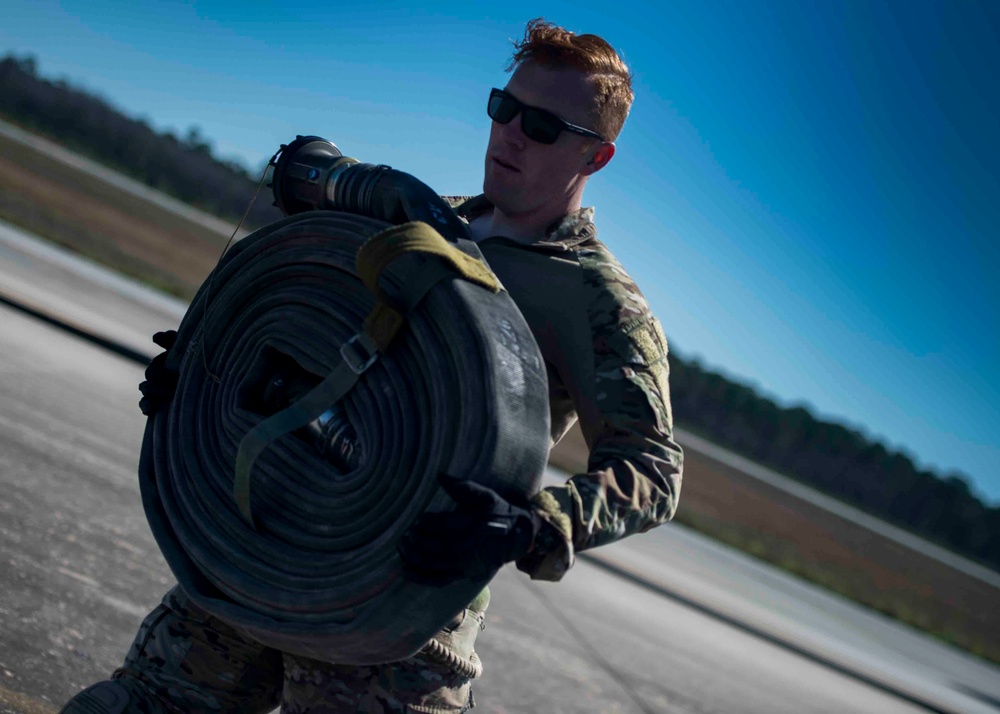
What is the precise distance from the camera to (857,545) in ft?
105

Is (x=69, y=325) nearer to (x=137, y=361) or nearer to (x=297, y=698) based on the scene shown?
(x=137, y=361)

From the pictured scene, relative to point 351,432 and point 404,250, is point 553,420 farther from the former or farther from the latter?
point 404,250

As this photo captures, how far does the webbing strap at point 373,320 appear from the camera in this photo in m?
1.92

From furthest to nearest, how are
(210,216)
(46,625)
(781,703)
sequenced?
(210,216) → (781,703) → (46,625)

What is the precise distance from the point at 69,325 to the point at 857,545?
88.5 ft

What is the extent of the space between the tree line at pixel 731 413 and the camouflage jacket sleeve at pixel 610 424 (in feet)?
171

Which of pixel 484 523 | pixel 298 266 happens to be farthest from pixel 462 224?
pixel 484 523

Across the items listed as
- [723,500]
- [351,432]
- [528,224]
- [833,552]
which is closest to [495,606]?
[528,224]

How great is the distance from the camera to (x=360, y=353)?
203cm

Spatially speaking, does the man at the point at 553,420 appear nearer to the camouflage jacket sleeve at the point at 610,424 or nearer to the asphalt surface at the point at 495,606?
the camouflage jacket sleeve at the point at 610,424

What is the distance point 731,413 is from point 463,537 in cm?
6948

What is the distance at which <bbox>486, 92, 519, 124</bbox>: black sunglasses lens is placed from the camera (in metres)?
2.29

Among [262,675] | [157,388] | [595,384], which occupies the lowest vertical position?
[262,675]

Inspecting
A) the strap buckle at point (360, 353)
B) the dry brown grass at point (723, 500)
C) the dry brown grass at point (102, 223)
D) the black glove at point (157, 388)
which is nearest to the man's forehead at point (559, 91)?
the strap buckle at point (360, 353)
